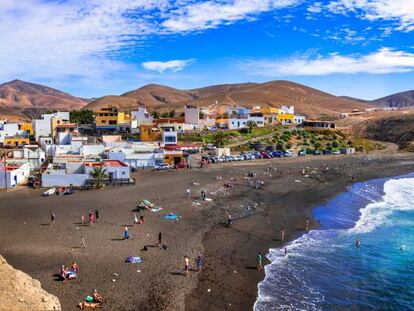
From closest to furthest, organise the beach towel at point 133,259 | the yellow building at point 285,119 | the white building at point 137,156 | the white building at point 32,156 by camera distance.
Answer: the beach towel at point 133,259 < the white building at point 32,156 < the white building at point 137,156 < the yellow building at point 285,119

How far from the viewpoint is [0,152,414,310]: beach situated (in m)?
18.9

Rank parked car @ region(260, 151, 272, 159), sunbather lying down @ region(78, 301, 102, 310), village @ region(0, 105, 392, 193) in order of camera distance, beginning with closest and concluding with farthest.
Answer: sunbather lying down @ region(78, 301, 102, 310)
village @ region(0, 105, 392, 193)
parked car @ region(260, 151, 272, 159)

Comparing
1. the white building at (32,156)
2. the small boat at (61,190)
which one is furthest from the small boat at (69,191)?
the white building at (32,156)

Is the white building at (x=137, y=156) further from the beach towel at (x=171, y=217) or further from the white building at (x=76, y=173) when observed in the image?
the beach towel at (x=171, y=217)

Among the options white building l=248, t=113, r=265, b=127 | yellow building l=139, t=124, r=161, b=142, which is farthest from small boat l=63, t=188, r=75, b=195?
white building l=248, t=113, r=265, b=127

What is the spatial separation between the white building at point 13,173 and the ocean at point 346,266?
25.8 meters

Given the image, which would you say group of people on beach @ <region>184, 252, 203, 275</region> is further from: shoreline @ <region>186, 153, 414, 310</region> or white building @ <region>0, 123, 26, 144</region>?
white building @ <region>0, 123, 26, 144</region>

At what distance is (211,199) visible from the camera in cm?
3625

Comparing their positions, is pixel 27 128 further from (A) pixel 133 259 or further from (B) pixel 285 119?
(B) pixel 285 119

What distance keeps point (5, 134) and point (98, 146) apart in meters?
20.0

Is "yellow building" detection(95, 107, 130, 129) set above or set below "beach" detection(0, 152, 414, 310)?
above

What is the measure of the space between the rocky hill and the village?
23.5 meters

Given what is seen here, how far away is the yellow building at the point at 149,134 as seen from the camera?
64.9 metres

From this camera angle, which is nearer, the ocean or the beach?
the beach
